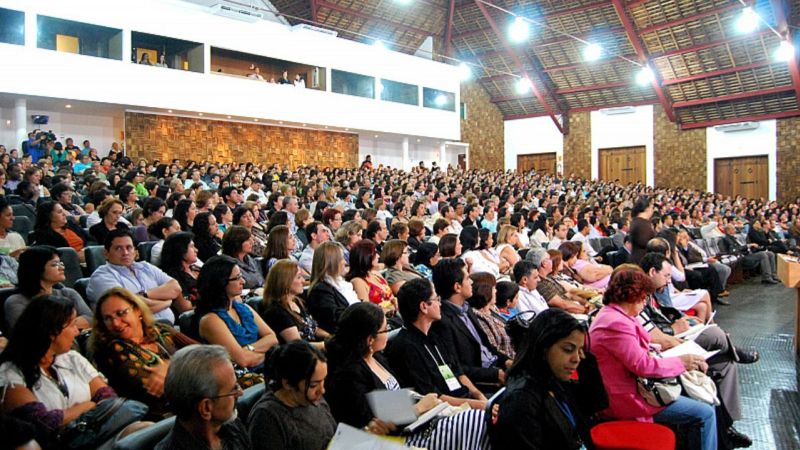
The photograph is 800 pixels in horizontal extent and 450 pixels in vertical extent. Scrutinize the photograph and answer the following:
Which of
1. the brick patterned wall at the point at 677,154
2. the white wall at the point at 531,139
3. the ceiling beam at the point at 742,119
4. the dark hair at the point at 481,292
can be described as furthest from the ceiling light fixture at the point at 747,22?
the dark hair at the point at 481,292

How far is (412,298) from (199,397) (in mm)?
1308

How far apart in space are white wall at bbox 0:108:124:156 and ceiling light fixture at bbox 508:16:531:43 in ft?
38.3

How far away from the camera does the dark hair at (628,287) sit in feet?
9.78

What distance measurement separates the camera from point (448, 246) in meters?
5.14

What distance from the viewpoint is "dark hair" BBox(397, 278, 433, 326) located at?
2926 millimetres

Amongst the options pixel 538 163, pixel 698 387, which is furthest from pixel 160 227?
pixel 538 163

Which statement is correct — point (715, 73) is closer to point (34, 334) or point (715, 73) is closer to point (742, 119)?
point (742, 119)

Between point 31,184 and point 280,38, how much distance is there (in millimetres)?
10793

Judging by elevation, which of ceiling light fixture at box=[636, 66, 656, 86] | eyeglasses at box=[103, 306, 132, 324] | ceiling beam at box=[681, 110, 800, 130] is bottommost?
eyeglasses at box=[103, 306, 132, 324]

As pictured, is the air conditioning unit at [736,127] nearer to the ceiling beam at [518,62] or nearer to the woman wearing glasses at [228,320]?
the ceiling beam at [518,62]

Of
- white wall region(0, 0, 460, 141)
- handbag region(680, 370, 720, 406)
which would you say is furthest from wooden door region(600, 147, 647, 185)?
handbag region(680, 370, 720, 406)

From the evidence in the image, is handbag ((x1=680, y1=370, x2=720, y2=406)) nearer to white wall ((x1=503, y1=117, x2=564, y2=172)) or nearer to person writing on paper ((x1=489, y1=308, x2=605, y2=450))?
person writing on paper ((x1=489, y1=308, x2=605, y2=450))

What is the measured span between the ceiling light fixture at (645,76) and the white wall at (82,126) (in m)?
14.7

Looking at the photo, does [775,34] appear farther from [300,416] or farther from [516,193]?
[300,416]
